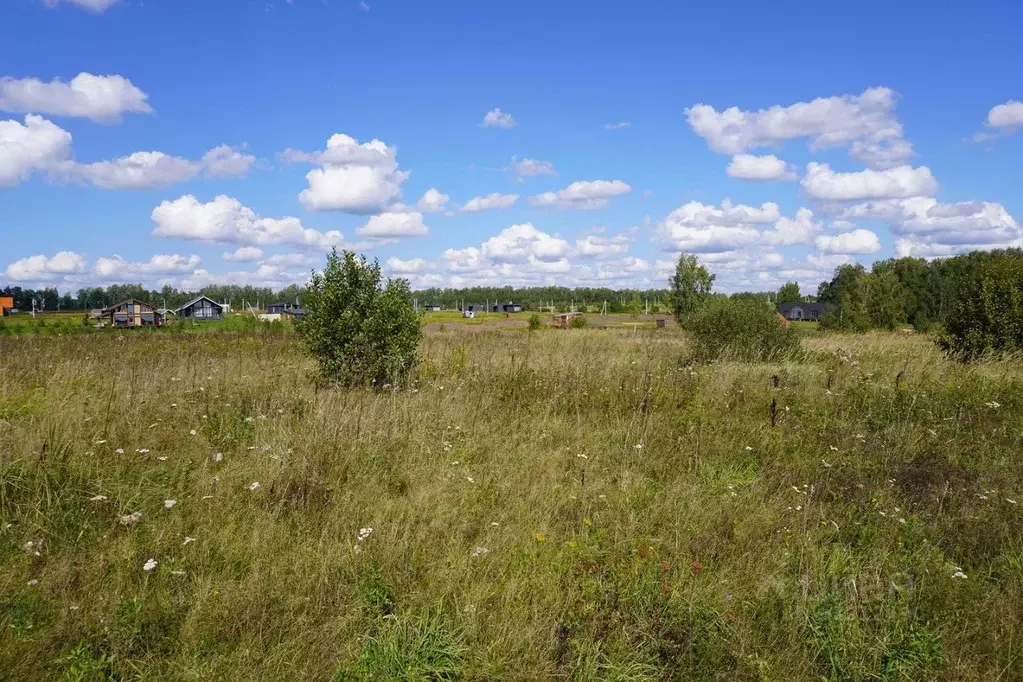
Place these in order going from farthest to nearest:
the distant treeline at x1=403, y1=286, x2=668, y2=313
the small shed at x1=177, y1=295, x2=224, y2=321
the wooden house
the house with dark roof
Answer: the distant treeline at x1=403, y1=286, x2=668, y2=313, the house with dark roof, the small shed at x1=177, y1=295, x2=224, y2=321, the wooden house

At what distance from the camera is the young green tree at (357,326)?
820 cm

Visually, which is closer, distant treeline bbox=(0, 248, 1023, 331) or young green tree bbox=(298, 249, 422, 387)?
young green tree bbox=(298, 249, 422, 387)

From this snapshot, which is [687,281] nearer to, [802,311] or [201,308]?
[802,311]

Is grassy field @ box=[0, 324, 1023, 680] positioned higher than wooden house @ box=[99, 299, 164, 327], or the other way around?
wooden house @ box=[99, 299, 164, 327]

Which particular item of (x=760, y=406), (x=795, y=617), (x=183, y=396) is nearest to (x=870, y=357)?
(x=760, y=406)

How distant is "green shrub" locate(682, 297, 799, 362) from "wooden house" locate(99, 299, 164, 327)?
5852 centimetres

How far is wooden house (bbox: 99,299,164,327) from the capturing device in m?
59.6

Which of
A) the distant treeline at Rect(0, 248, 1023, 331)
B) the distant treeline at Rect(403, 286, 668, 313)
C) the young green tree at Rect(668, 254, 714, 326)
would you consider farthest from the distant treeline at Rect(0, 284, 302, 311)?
the young green tree at Rect(668, 254, 714, 326)

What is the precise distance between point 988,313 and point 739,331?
183 inches

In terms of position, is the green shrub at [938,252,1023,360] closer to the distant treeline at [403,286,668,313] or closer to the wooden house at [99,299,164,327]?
the wooden house at [99,299,164,327]

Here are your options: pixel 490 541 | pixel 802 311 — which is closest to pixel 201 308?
pixel 802 311

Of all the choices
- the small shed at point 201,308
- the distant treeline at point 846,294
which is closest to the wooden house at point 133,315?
the small shed at point 201,308

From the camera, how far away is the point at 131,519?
138 inches

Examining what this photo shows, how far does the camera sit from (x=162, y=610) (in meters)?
2.81
